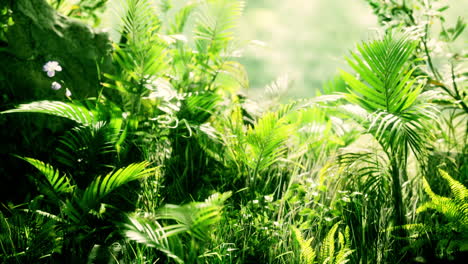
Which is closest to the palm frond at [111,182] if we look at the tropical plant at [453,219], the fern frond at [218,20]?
the fern frond at [218,20]

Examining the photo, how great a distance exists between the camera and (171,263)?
2016 millimetres

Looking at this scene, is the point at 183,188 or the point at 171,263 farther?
the point at 183,188

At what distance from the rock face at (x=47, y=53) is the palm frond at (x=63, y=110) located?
1.02ft

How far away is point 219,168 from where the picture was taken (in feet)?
9.06

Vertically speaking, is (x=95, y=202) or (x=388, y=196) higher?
(x=388, y=196)

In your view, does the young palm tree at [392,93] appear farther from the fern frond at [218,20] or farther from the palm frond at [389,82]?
the fern frond at [218,20]

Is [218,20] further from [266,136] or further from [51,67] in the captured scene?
[51,67]

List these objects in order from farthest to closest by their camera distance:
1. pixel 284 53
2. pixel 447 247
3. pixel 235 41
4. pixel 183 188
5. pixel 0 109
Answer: pixel 284 53 < pixel 235 41 < pixel 183 188 < pixel 0 109 < pixel 447 247

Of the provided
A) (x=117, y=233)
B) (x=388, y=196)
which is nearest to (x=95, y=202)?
(x=117, y=233)

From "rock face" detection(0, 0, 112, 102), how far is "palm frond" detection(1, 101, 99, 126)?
0.31 meters

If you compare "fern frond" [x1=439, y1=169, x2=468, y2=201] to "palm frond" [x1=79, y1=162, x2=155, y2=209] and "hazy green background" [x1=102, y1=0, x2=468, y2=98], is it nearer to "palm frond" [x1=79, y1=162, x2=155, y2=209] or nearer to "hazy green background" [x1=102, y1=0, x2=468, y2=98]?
"palm frond" [x1=79, y1=162, x2=155, y2=209]

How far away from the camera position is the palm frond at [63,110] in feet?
6.83

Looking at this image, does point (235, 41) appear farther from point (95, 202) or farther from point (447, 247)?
point (447, 247)

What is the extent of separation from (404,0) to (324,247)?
1.96m
